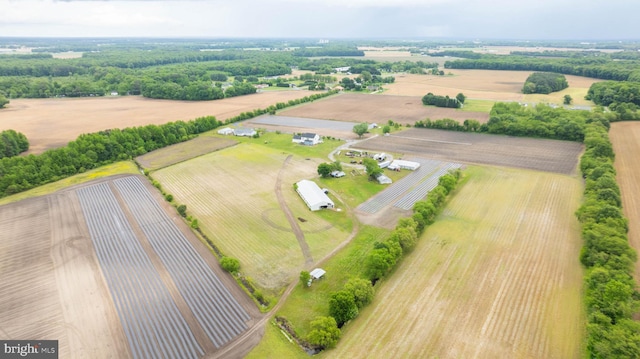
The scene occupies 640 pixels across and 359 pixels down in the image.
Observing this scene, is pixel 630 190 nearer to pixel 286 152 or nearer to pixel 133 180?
pixel 286 152

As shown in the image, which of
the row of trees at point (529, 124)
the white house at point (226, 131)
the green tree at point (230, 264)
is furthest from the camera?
the white house at point (226, 131)

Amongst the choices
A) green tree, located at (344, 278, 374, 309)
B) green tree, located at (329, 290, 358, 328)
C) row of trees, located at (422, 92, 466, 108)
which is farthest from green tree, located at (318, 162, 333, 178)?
row of trees, located at (422, 92, 466, 108)

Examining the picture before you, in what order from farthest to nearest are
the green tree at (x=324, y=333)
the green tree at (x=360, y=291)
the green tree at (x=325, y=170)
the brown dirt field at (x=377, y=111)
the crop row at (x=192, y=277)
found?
the brown dirt field at (x=377, y=111) → the green tree at (x=325, y=170) → the green tree at (x=360, y=291) → the crop row at (x=192, y=277) → the green tree at (x=324, y=333)

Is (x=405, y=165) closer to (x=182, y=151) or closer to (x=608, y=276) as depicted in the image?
(x=608, y=276)

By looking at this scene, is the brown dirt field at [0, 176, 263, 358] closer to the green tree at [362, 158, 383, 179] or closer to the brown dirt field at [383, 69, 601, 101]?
the green tree at [362, 158, 383, 179]

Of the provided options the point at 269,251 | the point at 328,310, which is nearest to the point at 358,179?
the point at 269,251

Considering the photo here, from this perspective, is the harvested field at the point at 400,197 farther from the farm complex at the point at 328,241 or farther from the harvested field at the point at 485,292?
the harvested field at the point at 485,292

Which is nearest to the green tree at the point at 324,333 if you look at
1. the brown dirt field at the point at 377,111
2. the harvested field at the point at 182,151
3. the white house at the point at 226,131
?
the harvested field at the point at 182,151
